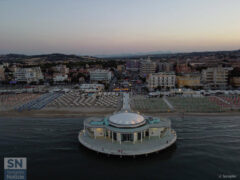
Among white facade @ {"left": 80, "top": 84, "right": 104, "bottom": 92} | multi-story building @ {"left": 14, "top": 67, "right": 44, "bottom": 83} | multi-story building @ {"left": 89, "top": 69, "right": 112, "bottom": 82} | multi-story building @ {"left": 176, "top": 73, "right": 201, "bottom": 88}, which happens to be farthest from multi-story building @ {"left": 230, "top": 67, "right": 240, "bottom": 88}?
multi-story building @ {"left": 14, "top": 67, "right": 44, "bottom": 83}

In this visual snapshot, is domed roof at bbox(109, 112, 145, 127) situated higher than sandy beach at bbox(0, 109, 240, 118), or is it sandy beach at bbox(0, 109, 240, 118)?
domed roof at bbox(109, 112, 145, 127)

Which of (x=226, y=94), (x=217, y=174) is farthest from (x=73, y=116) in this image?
(x=226, y=94)

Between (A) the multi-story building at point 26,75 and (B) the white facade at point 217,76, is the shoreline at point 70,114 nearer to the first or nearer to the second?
(B) the white facade at point 217,76

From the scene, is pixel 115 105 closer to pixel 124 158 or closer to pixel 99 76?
pixel 124 158

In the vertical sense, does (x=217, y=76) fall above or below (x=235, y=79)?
above

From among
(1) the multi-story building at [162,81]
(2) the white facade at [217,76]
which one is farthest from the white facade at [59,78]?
(2) the white facade at [217,76]

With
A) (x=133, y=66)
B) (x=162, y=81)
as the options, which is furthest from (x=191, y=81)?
(x=133, y=66)

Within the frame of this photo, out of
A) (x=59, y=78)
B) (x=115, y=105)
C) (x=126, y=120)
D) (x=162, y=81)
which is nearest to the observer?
(x=126, y=120)

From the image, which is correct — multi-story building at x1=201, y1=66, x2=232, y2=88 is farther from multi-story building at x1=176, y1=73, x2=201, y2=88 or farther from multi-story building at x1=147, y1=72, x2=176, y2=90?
multi-story building at x1=147, y1=72, x2=176, y2=90

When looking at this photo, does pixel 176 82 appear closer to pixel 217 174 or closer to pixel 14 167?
pixel 217 174
